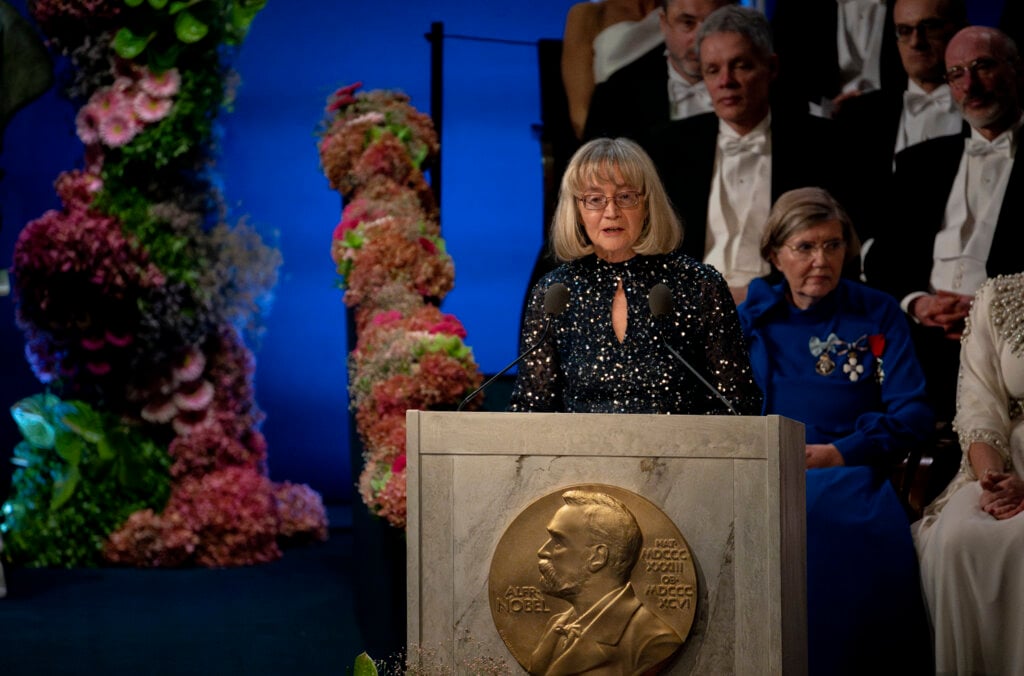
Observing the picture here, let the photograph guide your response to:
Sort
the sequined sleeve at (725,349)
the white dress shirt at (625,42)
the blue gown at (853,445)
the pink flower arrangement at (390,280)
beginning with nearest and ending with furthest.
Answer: the sequined sleeve at (725,349) < the blue gown at (853,445) < the pink flower arrangement at (390,280) < the white dress shirt at (625,42)

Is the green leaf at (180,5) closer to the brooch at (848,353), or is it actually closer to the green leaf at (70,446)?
the green leaf at (70,446)

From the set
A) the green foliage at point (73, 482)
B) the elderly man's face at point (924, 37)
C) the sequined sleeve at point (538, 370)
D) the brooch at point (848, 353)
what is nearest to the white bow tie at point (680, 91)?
the elderly man's face at point (924, 37)

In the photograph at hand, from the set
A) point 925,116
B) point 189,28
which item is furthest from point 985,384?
point 189,28

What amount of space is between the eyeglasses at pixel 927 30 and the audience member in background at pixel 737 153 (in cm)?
44

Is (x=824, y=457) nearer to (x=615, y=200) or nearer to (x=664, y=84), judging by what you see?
(x=615, y=200)

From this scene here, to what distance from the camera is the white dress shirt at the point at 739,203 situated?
5.14 metres

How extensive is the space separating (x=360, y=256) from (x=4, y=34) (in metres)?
2.15

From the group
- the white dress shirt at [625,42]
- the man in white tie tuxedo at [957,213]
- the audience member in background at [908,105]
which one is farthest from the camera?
the white dress shirt at [625,42]

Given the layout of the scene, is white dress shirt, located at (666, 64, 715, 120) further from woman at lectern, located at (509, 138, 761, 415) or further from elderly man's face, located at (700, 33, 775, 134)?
woman at lectern, located at (509, 138, 761, 415)

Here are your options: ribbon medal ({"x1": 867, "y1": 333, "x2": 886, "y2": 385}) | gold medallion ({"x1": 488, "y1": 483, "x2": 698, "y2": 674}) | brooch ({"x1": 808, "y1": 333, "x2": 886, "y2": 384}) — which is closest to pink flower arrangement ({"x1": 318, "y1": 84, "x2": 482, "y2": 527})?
brooch ({"x1": 808, "y1": 333, "x2": 886, "y2": 384})

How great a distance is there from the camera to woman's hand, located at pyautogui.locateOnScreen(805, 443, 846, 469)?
404 cm

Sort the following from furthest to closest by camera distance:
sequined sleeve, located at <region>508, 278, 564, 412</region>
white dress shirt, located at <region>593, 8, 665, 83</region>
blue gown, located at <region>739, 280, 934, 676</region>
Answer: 1. white dress shirt, located at <region>593, 8, 665, 83</region>
2. blue gown, located at <region>739, 280, 934, 676</region>
3. sequined sleeve, located at <region>508, 278, 564, 412</region>

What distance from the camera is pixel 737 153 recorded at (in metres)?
5.29

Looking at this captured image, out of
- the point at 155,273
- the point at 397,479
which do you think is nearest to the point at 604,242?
the point at 397,479
